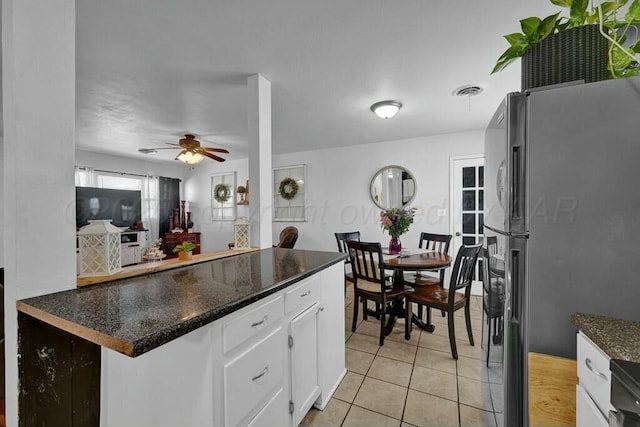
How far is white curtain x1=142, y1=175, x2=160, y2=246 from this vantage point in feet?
18.2

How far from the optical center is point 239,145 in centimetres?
446

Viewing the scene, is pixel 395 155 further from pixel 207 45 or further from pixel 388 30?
pixel 207 45

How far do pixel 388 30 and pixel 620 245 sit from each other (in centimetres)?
151

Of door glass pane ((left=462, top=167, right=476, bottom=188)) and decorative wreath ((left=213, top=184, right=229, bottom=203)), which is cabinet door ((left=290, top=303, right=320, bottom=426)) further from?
decorative wreath ((left=213, top=184, right=229, bottom=203))

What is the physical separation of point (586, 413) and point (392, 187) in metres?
3.61

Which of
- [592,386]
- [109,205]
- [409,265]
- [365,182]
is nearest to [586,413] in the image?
[592,386]

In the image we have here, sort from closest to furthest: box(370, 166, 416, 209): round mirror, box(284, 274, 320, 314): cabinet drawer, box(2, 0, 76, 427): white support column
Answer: box(2, 0, 76, 427): white support column < box(284, 274, 320, 314): cabinet drawer < box(370, 166, 416, 209): round mirror

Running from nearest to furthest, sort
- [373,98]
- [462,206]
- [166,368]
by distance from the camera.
Result: [166,368]
[373,98]
[462,206]

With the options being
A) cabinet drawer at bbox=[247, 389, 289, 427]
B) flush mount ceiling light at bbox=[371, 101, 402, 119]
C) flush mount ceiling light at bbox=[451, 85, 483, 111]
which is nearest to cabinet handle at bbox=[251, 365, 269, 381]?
cabinet drawer at bbox=[247, 389, 289, 427]

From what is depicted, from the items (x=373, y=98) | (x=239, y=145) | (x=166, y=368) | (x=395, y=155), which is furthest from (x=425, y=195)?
(x=166, y=368)

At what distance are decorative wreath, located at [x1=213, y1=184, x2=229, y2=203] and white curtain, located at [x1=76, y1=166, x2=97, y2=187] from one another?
2.10 meters

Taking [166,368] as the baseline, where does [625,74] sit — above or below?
above

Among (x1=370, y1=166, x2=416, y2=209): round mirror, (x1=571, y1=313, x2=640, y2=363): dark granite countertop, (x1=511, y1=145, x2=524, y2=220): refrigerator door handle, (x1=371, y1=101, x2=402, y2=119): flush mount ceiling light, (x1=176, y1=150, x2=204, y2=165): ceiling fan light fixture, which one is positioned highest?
(x1=371, y1=101, x2=402, y2=119): flush mount ceiling light

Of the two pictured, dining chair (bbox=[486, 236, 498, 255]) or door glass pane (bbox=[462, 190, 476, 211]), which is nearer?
dining chair (bbox=[486, 236, 498, 255])
